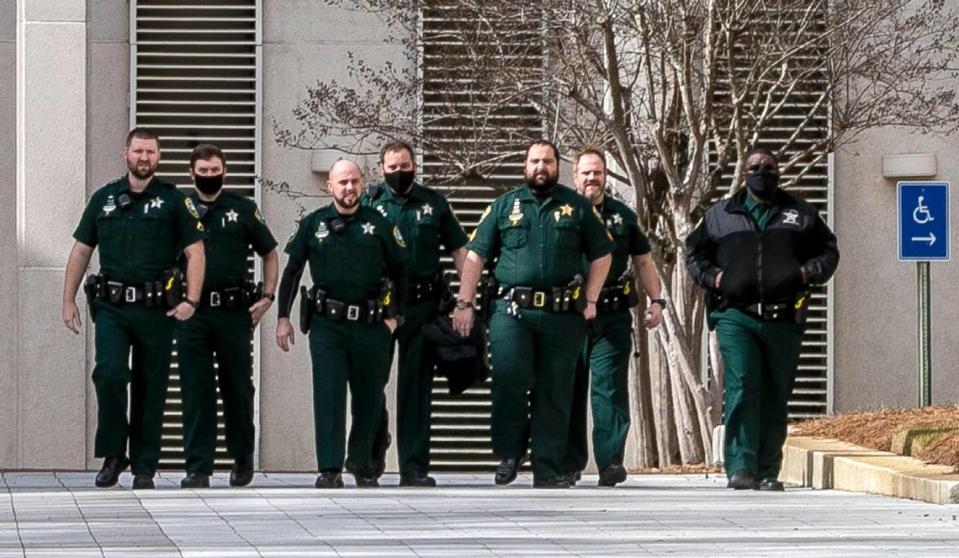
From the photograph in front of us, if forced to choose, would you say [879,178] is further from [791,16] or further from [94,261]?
A: [94,261]

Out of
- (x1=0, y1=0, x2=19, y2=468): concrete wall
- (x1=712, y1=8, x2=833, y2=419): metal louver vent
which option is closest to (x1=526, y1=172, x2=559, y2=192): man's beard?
(x1=712, y1=8, x2=833, y2=419): metal louver vent

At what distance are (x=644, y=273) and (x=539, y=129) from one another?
5643mm

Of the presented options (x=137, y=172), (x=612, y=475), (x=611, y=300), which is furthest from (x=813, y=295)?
(x=137, y=172)

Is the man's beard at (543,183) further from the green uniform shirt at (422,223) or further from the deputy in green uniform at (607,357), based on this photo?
the green uniform shirt at (422,223)

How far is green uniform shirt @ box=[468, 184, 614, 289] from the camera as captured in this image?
587 inches

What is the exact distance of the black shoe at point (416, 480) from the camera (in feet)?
49.6

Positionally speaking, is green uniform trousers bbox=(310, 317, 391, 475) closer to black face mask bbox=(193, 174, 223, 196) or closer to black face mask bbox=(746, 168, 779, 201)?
black face mask bbox=(193, 174, 223, 196)

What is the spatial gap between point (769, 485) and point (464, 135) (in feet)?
23.2

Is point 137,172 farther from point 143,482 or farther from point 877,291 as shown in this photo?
point 877,291

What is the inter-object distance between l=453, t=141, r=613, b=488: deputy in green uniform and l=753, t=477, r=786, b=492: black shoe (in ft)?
3.73

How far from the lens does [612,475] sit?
1528cm

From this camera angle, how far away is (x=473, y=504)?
515 inches

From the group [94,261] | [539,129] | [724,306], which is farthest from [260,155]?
[724,306]

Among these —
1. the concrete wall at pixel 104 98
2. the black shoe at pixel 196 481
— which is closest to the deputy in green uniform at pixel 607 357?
the black shoe at pixel 196 481
